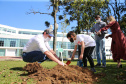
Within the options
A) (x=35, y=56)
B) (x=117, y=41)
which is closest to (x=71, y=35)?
(x=35, y=56)

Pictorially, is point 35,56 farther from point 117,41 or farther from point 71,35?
point 117,41

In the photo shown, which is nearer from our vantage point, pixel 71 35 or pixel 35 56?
pixel 71 35

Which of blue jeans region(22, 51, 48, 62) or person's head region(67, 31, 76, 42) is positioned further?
blue jeans region(22, 51, 48, 62)

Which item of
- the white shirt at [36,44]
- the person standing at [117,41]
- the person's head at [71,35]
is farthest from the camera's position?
the person standing at [117,41]

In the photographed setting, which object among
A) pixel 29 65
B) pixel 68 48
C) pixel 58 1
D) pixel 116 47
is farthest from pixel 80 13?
pixel 68 48

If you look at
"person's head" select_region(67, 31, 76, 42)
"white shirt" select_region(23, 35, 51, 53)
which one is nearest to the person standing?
"person's head" select_region(67, 31, 76, 42)

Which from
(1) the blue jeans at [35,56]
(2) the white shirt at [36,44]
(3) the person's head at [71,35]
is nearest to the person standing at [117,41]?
(3) the person's head at [71,35]

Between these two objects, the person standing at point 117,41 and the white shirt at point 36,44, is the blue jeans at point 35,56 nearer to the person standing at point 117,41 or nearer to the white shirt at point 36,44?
the white shirt at point 36,44

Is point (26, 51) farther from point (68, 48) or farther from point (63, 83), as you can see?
point (68, 48)

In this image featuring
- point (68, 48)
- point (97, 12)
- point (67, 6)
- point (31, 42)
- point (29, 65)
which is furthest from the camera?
point (68, 48)

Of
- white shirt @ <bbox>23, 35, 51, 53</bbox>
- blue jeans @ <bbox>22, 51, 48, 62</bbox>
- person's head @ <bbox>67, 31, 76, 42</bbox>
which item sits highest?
person's head @ <bbox>67, 31, 76, 42</bbox>

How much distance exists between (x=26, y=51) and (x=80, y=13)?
538 inches

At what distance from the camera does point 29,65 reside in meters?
3.26

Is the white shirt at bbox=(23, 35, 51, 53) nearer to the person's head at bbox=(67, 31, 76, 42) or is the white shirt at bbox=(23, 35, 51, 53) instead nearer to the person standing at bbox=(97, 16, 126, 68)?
the person's head at bbox=(67, 31, 76, 42)
